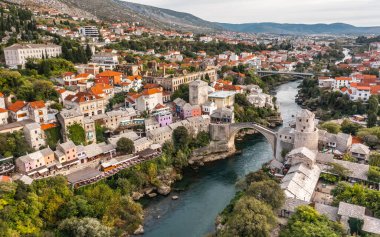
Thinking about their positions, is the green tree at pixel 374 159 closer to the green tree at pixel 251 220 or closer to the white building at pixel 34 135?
the green tree at pixel 251 220

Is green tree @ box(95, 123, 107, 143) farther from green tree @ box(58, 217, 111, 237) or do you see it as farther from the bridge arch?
the bridge arch

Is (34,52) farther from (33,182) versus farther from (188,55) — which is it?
(188,55)

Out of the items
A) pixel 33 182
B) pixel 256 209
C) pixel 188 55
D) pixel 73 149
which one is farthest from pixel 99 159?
pixel 188 55

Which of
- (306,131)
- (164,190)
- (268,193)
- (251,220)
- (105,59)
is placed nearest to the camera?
(251,220)

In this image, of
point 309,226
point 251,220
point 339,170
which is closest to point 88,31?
point 339,170

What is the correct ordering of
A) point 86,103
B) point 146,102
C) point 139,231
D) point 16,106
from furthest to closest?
point 146,102
point 86,103
point 16,106
point 139,231

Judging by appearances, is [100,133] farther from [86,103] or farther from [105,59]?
[105,59]
